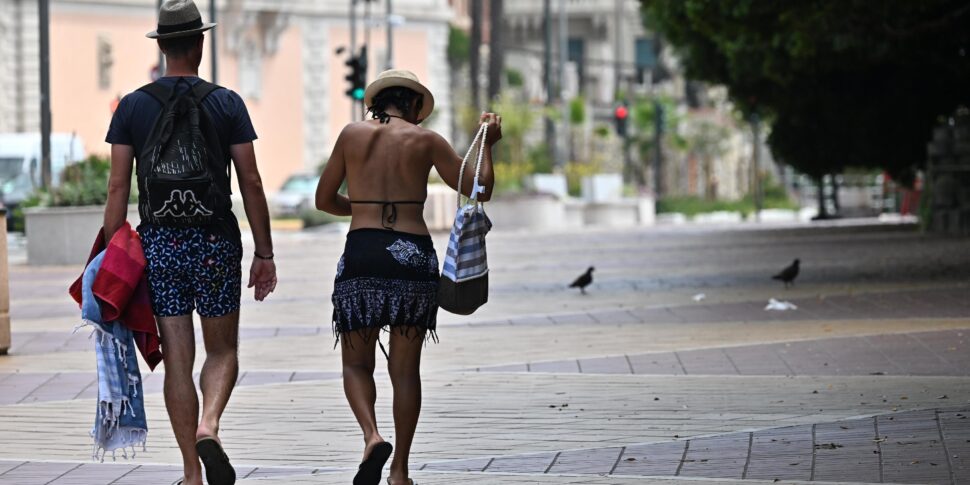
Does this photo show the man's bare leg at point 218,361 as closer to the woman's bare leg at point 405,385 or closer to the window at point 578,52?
the woman's bare leg at point 405,385

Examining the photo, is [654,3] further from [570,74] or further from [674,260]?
[570,74]

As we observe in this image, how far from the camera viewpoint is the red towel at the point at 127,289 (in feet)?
21.9

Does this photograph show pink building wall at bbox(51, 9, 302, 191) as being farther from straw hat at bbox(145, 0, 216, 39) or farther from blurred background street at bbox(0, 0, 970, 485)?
straw hat at bbox(145, 0, 216, 39)

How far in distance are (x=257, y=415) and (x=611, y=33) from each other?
8630cm

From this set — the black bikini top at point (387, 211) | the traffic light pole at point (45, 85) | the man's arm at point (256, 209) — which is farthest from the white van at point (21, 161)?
the black bikini top at point (387, 211)

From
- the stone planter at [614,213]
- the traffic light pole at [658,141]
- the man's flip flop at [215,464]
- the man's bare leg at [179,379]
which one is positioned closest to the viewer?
the man's flip flop at [215,464]

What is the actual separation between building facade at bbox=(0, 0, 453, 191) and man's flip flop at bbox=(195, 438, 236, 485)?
1601 inches

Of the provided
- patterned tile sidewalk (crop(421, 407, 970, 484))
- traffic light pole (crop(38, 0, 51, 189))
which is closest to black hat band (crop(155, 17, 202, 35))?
patterned tile sidewalk (crop(421, 407, 970, 484))

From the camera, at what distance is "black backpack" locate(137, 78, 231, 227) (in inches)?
266

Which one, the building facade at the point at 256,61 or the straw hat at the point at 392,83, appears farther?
the building facade at the point at 256,61

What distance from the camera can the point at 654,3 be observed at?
2250 centimetres

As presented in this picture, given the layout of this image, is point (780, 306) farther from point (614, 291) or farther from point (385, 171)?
point (385, 171)

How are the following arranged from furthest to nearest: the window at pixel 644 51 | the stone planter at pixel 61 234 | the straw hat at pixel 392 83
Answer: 1. the window at pixel 644 51
2. the stone planter at pixel 61 234
3. the straw hat at pixel 392 83

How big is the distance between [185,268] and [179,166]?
0.37m
